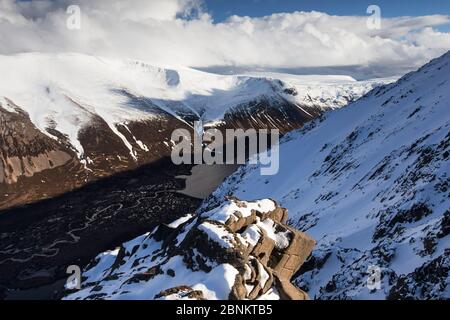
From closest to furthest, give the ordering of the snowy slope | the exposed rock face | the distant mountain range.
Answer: the exposed rock face < the distant mountain range < the snowy slope

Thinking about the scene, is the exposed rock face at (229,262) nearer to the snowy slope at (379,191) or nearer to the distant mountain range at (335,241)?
the distant mountain range at (335,241)

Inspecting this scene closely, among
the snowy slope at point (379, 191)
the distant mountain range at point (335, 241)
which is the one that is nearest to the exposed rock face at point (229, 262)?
the distant mountain range at point (335, 241)

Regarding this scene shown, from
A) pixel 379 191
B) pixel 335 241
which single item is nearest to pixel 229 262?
pixel 335 241

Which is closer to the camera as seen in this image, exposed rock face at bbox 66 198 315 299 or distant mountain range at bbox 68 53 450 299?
exposed rock face at bbox 66 198 315 299

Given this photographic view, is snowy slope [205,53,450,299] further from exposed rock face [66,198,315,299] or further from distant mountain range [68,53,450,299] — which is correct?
exposed rock face [66,198,315,299]

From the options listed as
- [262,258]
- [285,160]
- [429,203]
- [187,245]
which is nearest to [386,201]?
[429,203]

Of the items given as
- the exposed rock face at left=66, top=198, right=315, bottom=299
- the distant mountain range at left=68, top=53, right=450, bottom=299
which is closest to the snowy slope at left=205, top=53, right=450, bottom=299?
the distant mountain range at left=68, top=53, right=450, bottom=299

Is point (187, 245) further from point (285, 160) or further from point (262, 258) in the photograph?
point (285, 160)

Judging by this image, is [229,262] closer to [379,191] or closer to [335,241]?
[335,241]
